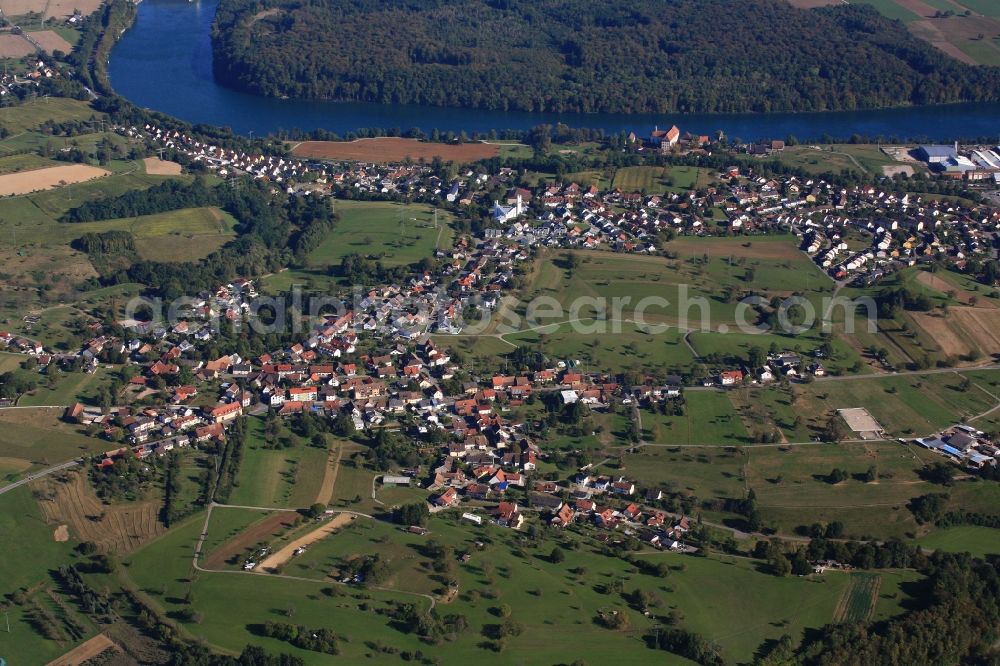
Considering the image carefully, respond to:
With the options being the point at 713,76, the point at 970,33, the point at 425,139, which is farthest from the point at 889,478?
the point at 970,33

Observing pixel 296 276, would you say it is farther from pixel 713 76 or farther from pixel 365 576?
pixel 713 76

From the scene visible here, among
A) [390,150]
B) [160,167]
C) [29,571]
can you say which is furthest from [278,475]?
[390,150]

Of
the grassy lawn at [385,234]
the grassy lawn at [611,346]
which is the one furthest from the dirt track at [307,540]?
the grassy lawn at [385,234]

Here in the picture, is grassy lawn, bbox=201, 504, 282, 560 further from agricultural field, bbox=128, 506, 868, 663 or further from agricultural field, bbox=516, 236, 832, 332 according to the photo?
agricultural field, bbox=516, 236, 832, 332

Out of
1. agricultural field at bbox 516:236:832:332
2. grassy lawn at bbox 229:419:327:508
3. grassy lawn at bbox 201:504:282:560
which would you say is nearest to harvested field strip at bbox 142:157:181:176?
agricultural field at bbox 516:236:832:332

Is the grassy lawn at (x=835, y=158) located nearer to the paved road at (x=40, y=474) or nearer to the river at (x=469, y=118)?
the river at (x=469, y=118)

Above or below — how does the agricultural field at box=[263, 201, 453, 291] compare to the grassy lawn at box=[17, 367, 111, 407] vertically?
above
